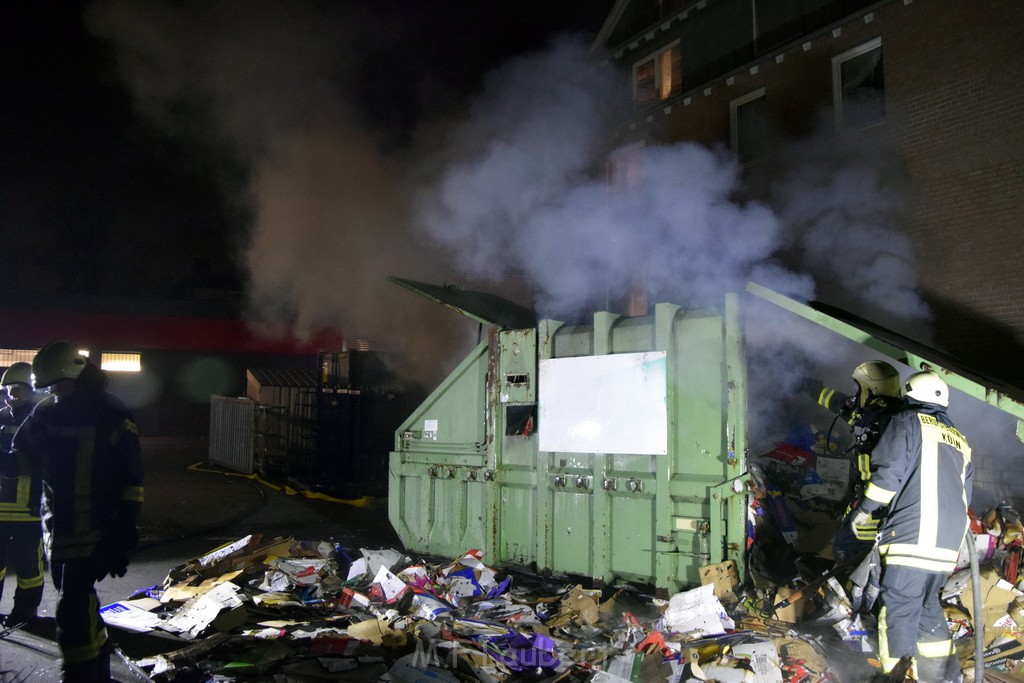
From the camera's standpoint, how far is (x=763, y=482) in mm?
5445

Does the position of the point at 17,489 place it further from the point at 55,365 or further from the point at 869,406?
the point at 869,406

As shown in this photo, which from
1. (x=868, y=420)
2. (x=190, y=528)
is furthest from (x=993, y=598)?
(x=190, y=528)

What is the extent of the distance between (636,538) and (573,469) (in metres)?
0.73

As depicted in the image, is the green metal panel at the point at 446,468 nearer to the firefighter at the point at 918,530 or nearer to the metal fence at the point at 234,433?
the firefighter at the point at 918,530

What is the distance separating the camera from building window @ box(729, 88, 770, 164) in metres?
9.27

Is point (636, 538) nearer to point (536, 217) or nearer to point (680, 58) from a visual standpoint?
point (536, 217)

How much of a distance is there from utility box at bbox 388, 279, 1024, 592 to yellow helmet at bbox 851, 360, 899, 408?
0.51 ft

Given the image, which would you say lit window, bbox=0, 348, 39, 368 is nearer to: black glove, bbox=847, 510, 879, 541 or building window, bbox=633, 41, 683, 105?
building window, bbox=633, 41, 683, 105

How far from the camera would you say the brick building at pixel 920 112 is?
21.2 feet

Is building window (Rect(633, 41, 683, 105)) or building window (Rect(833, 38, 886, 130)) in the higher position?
building window (Rect(633, 41, 683, 105))

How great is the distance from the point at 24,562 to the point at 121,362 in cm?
1557

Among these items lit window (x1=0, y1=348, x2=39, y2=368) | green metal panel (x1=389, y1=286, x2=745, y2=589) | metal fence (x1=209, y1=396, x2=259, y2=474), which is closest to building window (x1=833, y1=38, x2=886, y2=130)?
green metal panel (x1=389, y1=286, x2=745, y2=589)

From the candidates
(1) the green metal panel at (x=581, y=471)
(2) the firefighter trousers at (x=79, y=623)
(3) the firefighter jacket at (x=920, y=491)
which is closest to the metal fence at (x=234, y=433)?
(1) the green metal panel at (x=581, y=471)

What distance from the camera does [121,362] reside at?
1819 cm
